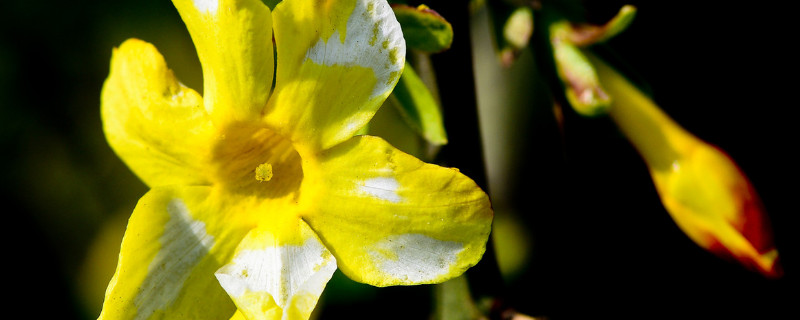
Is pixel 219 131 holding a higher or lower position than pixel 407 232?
higher

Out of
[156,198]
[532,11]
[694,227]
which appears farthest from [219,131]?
[694,227]

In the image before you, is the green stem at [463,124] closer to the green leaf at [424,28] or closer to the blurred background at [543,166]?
the blurred background at [543,166]

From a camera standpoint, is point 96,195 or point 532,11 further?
point 96,195

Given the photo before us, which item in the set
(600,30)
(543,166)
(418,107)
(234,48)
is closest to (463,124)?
(418,107)

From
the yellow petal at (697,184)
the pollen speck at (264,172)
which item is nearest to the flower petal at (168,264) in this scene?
the pollen speck at (264,172)

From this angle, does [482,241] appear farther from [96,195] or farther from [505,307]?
[96,195]

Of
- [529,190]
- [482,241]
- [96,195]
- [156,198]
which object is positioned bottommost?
[529,190]
